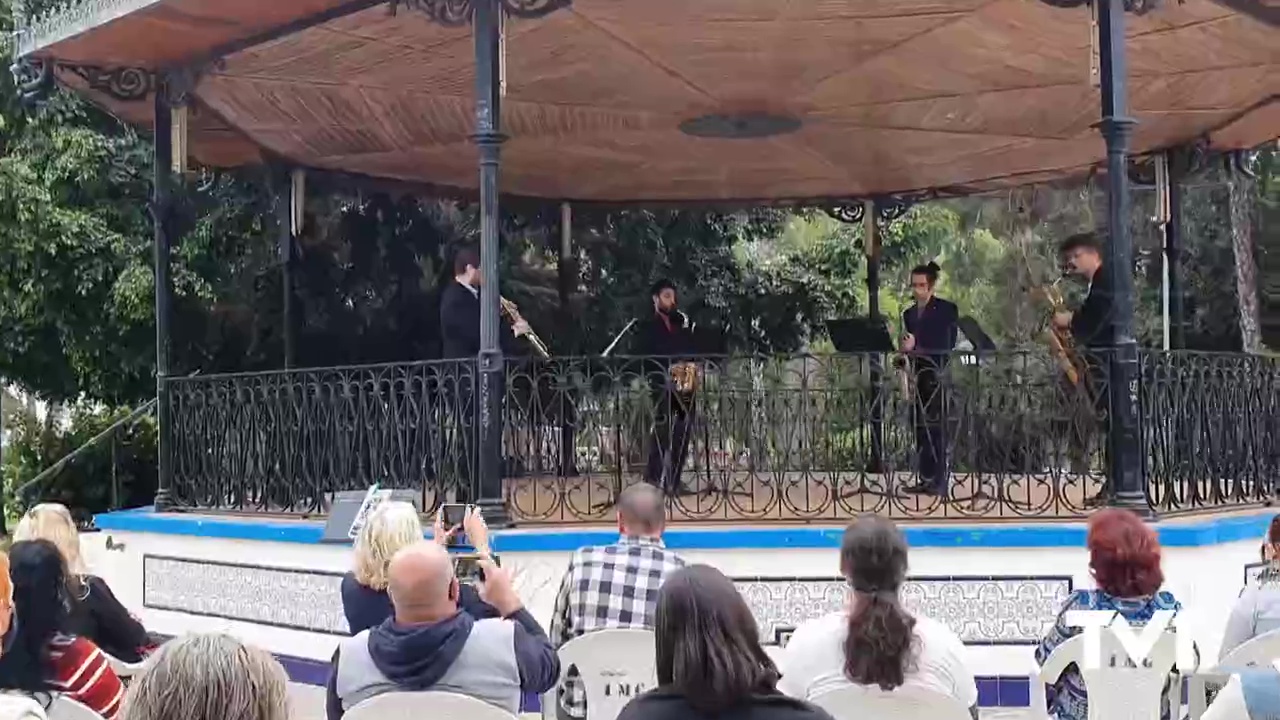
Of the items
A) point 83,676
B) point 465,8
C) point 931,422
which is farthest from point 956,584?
point 83,676

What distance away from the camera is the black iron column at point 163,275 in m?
9.34

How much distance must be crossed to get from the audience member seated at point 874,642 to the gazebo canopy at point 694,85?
15.8ft

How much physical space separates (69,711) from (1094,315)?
603cm

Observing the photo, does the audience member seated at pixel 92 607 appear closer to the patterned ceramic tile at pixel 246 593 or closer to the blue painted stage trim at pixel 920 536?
the patterned ceramic tile at pixel 246 593

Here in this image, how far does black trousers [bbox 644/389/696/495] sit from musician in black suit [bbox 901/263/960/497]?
1.36 m

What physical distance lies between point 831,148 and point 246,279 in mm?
6201

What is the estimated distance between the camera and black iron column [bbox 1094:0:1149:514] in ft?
22.8

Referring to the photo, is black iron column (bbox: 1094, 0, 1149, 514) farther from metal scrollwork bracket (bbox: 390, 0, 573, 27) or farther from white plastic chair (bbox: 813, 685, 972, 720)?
white plastic chair (bbox: 813, 685, 972, 720)

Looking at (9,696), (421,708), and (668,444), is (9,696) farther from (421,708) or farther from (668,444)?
(668,444)

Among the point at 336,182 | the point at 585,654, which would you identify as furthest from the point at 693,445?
the point at 336,182

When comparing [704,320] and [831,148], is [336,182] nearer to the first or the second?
[831,148]

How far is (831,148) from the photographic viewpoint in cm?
1180

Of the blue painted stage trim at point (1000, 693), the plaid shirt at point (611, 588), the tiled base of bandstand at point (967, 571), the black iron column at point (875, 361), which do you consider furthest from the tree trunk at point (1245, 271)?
the plaid shirt at point (611, 588)

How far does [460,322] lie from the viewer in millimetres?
8258
